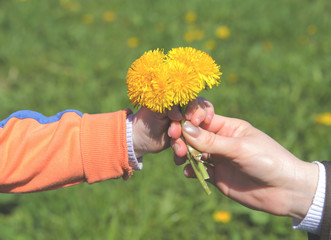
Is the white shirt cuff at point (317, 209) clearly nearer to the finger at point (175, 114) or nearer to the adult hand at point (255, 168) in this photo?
the adult hand at point (255, 168)

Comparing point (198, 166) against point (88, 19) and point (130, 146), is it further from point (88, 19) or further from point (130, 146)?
point (88, 19)

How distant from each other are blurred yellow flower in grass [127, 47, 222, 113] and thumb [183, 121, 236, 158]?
0.55ft

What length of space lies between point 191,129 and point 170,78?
249 millimetres

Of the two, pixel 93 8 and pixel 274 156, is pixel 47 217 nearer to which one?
pixel 274 156

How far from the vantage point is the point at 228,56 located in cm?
341

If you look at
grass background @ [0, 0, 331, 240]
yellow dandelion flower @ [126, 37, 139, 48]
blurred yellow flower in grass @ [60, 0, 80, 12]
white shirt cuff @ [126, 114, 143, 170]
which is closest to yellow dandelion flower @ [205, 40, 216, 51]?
grass background @ [0, 0, 331, 240]

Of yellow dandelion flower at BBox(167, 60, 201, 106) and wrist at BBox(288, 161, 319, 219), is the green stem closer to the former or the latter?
yellow dandelion flower at BBox(167, 60, 201, 106)

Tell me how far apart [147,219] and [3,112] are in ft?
5.12

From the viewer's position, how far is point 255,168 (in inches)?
55.7

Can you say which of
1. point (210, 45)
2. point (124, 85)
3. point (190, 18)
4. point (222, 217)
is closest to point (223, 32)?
point (210, 45)

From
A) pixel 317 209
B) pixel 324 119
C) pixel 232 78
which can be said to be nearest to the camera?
pixel 317 209

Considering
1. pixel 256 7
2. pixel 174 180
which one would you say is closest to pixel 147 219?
pixel 174 180

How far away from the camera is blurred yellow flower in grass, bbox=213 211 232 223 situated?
2131mm

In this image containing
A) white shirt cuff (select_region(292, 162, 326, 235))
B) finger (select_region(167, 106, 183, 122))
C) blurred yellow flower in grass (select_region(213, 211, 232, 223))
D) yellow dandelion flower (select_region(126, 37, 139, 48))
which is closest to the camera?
finger (select_region(167, 106, 183, 122))
